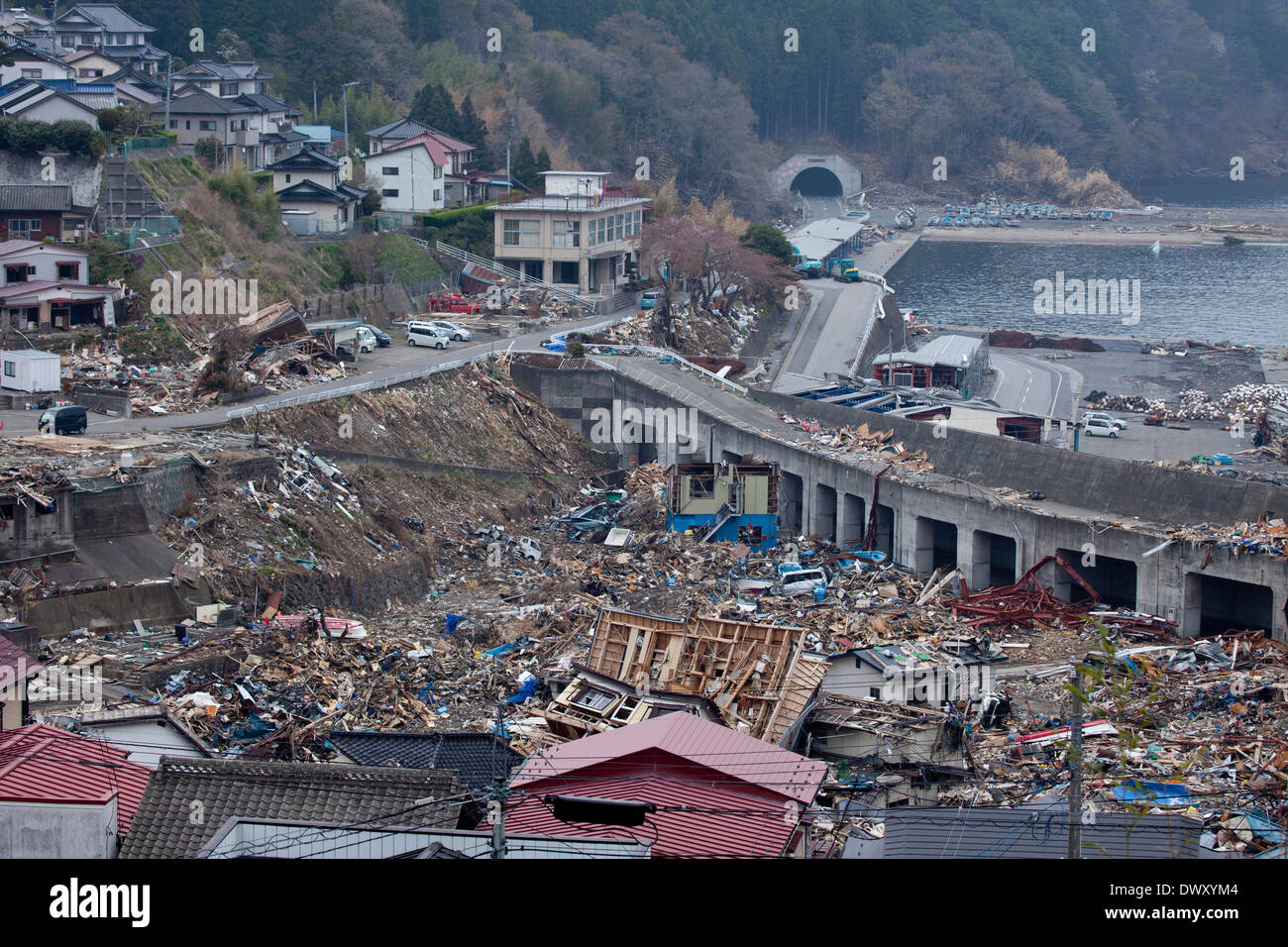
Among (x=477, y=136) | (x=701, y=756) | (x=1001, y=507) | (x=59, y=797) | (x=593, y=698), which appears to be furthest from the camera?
(x=477, y=136)

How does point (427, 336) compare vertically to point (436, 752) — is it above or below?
above

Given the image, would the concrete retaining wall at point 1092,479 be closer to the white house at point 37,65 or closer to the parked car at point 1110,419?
the parked car at point 1110,419

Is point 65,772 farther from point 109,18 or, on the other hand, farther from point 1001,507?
point 109,18

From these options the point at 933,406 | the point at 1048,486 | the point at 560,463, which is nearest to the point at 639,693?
the point at 1048,486

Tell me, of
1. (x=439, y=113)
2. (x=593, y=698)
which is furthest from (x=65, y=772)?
(x=439, y=113)

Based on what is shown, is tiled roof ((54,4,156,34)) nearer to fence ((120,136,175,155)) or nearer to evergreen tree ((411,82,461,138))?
evergreen tree ((411,82,461,138))

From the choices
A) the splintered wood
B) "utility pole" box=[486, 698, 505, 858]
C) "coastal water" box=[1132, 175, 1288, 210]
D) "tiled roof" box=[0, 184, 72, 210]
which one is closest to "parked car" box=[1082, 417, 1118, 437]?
the splintered wood

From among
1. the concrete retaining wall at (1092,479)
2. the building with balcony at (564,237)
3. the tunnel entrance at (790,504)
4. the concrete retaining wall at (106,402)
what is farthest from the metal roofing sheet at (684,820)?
the building with balcony at (564,237)
